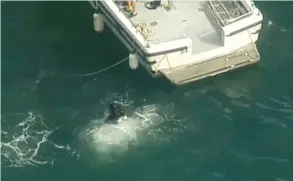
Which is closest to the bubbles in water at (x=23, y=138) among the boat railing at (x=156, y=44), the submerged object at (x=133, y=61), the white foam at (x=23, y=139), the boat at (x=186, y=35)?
the white foam at (x=23, y=139)

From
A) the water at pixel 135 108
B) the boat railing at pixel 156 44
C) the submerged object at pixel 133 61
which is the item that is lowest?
the water at pixel 135 108

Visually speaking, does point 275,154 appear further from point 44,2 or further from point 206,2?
point 44,2

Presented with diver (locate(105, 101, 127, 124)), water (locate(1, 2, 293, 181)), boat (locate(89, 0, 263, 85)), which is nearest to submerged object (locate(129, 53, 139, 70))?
boat (locate(89, 0, 263, 85))

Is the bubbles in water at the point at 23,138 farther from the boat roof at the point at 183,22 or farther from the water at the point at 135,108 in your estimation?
the boat roof at the point at 183,22

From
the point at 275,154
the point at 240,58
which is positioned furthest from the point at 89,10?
the point at 275,154

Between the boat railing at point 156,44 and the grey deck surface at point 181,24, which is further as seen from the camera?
the grey deck surface at point 181,24

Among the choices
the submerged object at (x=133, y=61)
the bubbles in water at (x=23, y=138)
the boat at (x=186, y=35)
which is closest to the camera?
the bubbles in water at (x=23, y=138)

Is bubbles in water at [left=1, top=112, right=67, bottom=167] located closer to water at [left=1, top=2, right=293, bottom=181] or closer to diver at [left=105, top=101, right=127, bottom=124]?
water at [left=1, top=2, right=293, bottom=181]
